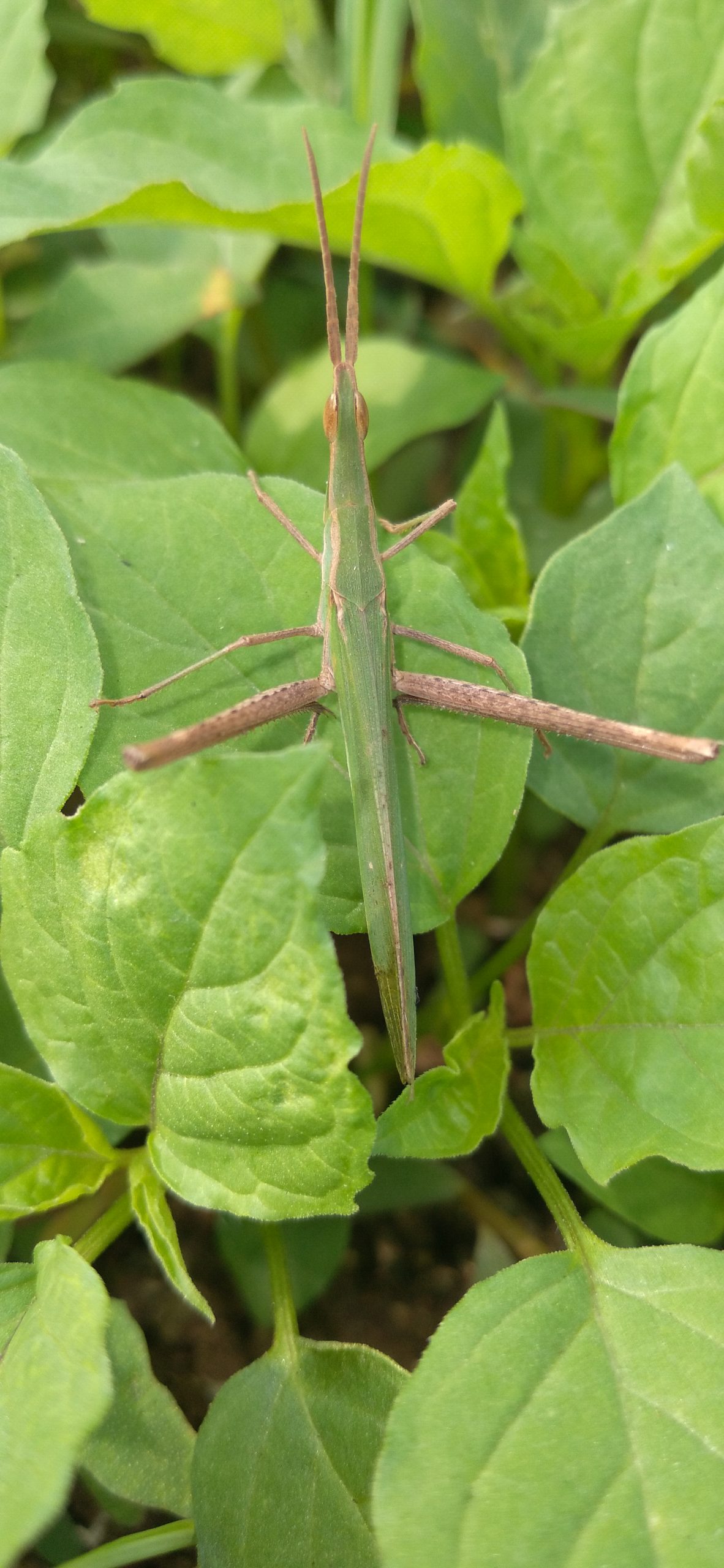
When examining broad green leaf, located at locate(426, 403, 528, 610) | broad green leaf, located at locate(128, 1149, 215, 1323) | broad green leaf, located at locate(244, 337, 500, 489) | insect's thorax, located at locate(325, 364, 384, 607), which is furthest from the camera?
broad green leaf, located at locate(244, 337, 500, 489)

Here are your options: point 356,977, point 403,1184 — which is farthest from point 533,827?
point 403,1184

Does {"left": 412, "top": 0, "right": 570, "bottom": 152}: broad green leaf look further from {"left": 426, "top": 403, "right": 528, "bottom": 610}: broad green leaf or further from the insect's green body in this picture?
the insect's green body

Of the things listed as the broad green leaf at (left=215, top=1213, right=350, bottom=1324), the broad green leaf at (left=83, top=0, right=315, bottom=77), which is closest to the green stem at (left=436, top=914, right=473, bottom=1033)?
the broad green leaf at (left=215, top=1213, right=350, bottom=1324)

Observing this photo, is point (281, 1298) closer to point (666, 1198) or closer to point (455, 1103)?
point (455, 1103)

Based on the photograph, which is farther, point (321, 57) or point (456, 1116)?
point (321, 57)

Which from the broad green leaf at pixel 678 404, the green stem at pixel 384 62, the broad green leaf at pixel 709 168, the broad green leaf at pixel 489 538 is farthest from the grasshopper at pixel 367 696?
the green stem at pixel 384 62

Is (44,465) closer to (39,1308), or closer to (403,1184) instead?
(39,1308)

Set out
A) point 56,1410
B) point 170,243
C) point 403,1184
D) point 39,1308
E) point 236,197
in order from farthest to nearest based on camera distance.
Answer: point 170,243, point 403,1184, point 236,197, point 39,1308, point 56,1410

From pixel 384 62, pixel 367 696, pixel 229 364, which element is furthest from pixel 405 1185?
pixel 384 62

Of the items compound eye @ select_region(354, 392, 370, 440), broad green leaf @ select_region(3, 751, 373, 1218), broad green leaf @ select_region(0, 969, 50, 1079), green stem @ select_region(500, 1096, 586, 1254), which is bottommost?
green stem @ select_region(500, 1096, 586, 1254)
